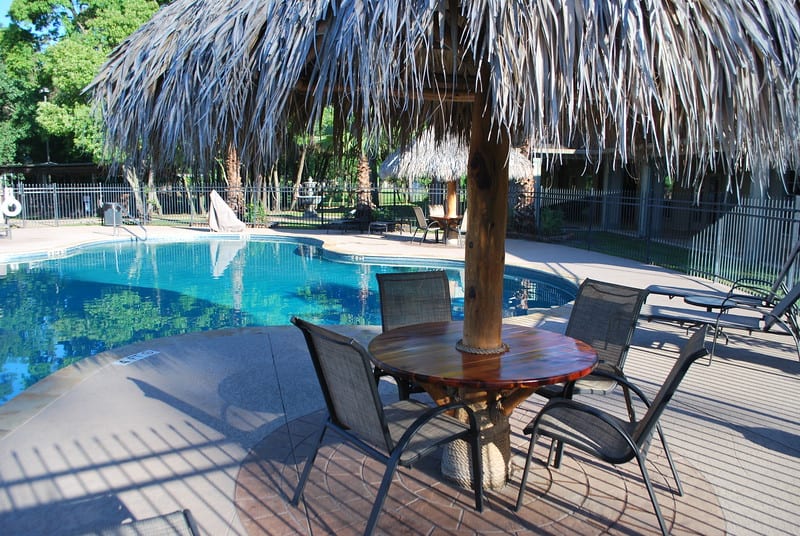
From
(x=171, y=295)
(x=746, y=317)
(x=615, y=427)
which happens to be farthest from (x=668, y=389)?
(x=171, y=295)

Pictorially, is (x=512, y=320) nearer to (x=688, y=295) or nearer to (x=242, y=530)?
(x=688, y=295)

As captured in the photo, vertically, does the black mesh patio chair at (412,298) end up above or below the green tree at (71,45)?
below

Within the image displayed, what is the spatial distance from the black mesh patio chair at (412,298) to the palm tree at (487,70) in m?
1.29

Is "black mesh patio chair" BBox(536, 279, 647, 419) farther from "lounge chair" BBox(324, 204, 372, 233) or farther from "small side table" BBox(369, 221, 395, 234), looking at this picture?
"lounge chair" BBox(324, 204, 372, 233)

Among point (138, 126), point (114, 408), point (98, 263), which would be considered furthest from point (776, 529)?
point (98, 263)

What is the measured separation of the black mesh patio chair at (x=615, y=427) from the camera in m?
2.49

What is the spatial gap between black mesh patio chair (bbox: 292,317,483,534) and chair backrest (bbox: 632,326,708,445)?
730 millimetres

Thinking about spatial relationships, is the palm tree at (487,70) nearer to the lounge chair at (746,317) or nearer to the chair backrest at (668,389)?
the chair backrest at (668,389)

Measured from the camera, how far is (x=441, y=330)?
366 cm

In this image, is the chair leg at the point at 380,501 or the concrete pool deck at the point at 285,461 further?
the concrete pool deck at the point at 285,461

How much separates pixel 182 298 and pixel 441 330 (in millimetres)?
7836

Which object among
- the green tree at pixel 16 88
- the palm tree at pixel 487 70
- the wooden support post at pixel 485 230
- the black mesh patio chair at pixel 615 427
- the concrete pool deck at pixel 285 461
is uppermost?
the green tree at pixel 16 88

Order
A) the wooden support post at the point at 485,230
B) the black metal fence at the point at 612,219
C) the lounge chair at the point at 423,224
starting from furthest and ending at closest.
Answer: the lounge chair at the point at 423,224 → the black metal fence at the point at 612,219 → the wooden support post at the point at 485,230

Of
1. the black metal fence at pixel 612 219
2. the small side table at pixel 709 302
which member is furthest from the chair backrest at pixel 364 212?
the small side table at pixel 709 302
